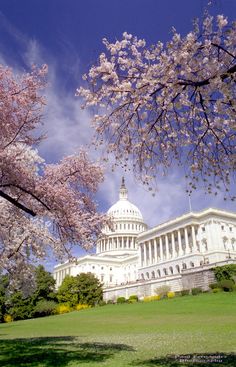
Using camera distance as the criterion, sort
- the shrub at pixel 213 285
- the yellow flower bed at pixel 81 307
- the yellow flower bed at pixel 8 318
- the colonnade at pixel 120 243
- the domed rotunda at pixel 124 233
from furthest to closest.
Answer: the colonnade at pixel 120 243, the domed rotunda at pixel 124 233, the yellow flower bed at pixel 81 307, the yellow flower bed at pixel 8 318, the shrub at pixel 213 285

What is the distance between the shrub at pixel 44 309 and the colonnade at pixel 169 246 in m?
40.4

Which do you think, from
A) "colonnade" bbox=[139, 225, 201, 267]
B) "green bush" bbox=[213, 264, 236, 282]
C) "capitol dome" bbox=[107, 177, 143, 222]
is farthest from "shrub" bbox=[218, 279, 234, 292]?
"capitol dome" bbox=[107, 177, 143, 222]

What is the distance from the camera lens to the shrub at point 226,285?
52653mm

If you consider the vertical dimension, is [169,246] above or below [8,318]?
above

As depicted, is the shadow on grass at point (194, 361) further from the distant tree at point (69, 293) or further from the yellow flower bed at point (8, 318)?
the distant tree at point (69, 293)

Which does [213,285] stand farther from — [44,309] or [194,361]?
[194,361]

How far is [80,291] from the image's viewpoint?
7706 centimetres

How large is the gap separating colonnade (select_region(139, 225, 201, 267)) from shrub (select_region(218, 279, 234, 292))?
131 ft

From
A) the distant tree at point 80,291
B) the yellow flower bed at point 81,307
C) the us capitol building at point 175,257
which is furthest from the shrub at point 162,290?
the yellow flower bed at point 81,307

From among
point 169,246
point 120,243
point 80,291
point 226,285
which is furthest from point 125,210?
point 226,285

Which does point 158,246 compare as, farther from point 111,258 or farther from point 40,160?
point 40,160

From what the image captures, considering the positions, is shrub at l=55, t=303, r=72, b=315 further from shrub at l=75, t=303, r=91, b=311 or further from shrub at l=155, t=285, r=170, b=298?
shrub at l=155, t=285, r=170, b=298

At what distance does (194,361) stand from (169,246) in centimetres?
9670

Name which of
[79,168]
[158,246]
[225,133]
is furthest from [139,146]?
[158,246]
